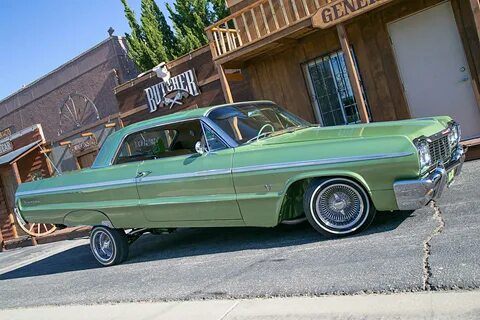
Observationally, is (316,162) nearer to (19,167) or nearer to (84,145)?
(84,145)

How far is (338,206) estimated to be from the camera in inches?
195

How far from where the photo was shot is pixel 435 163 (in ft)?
15.9

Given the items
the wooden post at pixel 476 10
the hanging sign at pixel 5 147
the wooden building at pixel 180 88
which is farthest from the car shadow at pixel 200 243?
the hanging sign at pixel 5 147

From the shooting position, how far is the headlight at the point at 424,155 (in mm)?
4551

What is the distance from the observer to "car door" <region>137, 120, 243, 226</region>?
5457 millimetres

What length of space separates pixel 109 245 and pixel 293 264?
314cm

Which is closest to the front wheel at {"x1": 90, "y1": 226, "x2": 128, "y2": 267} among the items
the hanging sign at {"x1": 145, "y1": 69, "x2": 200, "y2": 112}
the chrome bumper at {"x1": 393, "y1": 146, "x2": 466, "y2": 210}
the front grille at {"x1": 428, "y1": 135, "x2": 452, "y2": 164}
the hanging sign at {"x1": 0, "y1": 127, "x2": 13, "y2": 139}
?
the chrome bumper at {"x1": 393, "y1": 146, "x2": 466, "y2": 210}

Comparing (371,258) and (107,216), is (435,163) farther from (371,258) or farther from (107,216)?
(107,216)

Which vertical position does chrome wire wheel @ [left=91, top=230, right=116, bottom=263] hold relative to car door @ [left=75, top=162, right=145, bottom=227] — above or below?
below

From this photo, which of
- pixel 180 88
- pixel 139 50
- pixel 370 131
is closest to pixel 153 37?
pixel 139 50

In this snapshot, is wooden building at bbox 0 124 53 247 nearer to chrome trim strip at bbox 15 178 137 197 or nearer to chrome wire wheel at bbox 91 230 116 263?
chrome trim strip at bbox 15 178 137 197

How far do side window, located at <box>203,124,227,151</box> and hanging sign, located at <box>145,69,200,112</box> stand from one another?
7137mm

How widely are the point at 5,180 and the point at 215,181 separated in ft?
51.3

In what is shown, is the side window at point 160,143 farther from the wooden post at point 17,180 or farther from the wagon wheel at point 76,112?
the wooden post at point 17,180
